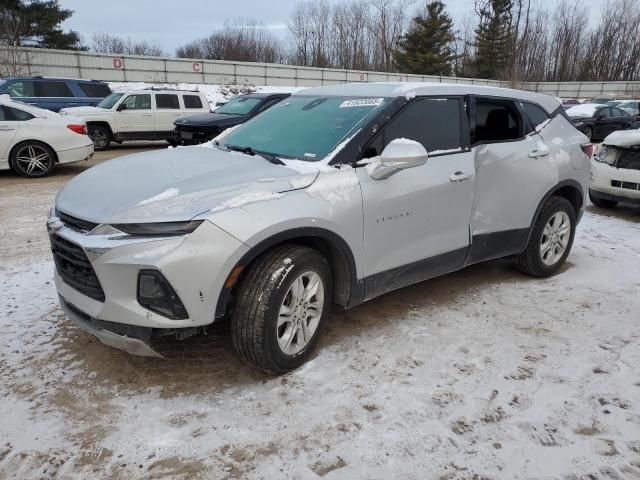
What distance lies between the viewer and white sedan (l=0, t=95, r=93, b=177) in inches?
361

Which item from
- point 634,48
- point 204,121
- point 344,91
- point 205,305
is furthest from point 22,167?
point 634,48

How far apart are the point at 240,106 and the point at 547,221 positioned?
988cm

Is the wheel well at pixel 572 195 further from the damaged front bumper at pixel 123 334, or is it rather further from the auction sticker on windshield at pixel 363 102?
the damaged front bumper at pixel 123 334

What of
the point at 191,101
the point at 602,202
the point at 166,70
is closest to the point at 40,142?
the point at 191,101

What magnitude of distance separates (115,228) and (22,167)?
27.5 feet

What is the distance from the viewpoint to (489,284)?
4.58m

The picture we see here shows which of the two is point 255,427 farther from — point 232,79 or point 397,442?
point 232,79

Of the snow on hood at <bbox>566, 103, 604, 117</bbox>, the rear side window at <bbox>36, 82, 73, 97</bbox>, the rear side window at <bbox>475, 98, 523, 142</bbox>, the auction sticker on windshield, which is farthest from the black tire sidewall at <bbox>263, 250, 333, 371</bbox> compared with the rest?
the snow on hood at <bbox>566, 103, 604, 117</bbox>

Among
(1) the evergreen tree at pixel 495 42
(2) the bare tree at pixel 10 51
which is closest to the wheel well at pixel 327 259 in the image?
(2) the bare tree at pixel 10 51

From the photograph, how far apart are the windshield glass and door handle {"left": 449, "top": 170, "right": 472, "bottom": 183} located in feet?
31.3

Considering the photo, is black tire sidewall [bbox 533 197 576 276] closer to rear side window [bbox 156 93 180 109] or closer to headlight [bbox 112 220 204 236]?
headlight [bbox 112 220 204 236]

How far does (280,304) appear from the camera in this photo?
109 inches

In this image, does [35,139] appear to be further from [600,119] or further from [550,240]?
[600,119]

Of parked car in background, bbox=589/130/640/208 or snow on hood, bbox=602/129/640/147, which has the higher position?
snow on hood, bbox=602/129/640/147
